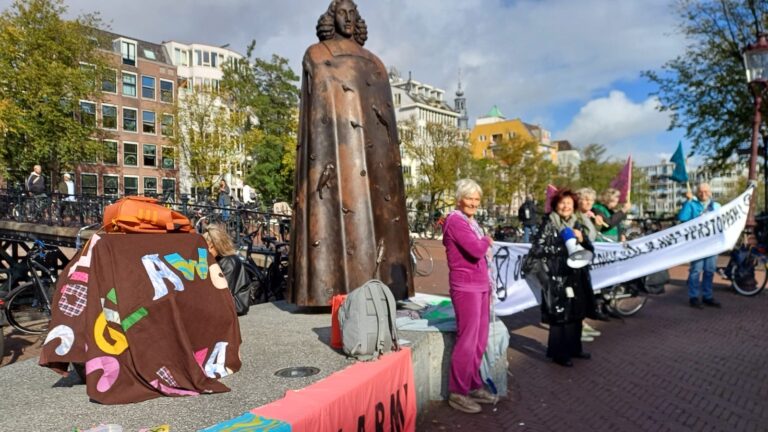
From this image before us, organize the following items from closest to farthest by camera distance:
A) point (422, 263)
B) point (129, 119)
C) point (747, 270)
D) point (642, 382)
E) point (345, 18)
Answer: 1. point (642, 382)
2. point (345, 18)
3. point (747, 270)
4. point (422, 263)
5. point (129, 119)

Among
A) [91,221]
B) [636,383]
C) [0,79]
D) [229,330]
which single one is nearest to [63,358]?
[229,330]

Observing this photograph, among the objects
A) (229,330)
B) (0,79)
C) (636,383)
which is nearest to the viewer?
(229,330)

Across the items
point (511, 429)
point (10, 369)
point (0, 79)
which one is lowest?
point (511, 429)

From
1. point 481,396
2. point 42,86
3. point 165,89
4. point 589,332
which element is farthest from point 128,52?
point 481,396

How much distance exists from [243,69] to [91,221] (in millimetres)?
34059

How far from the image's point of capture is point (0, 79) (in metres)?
28.5

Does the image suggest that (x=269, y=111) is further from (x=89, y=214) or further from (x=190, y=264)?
(x=190, y=264)

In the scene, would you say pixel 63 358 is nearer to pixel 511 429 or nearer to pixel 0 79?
pixel 511 429

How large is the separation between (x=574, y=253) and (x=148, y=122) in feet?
148

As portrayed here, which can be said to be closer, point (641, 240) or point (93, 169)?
point (641, 240)

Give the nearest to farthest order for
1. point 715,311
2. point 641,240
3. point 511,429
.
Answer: point 511,429
point 641,240
point 715,311

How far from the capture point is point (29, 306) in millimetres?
7641

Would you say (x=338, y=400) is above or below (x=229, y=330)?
below

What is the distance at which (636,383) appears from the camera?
5277 mm
